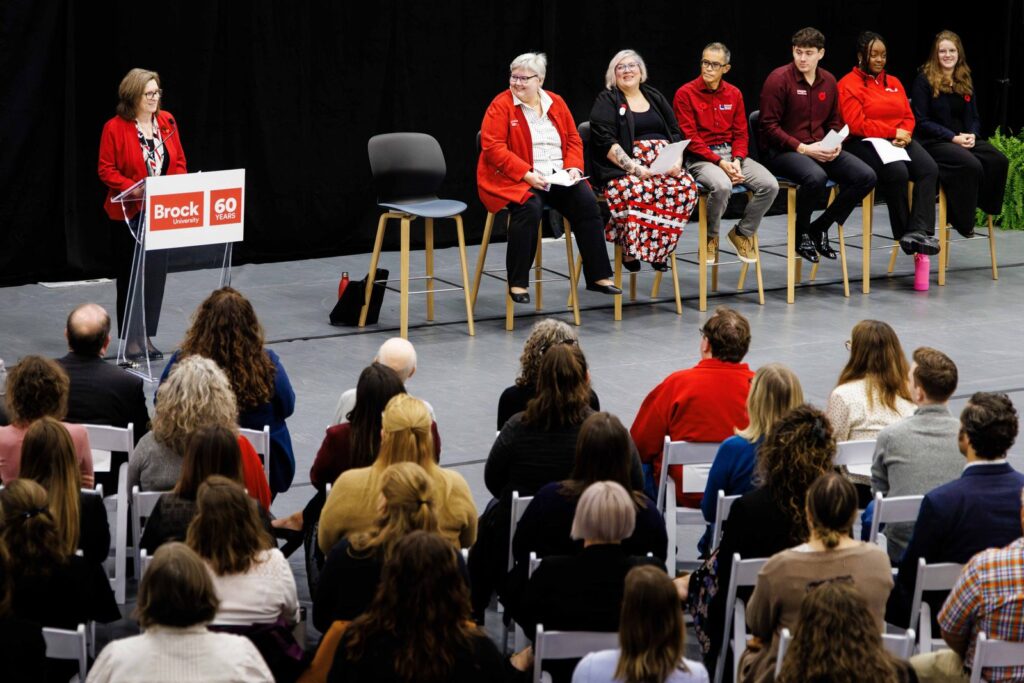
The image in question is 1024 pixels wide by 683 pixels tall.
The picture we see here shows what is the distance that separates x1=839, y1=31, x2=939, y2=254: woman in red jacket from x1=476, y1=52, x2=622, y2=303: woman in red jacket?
2016mm

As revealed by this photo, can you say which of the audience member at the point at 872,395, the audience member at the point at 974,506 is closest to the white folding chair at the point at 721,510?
the audience member at the point at 974,506

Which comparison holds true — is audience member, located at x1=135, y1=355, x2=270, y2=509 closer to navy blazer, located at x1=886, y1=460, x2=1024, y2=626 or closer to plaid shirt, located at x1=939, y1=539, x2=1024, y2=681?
navy blazer, located at x1=886, y1=460, x2=1024, y2=626

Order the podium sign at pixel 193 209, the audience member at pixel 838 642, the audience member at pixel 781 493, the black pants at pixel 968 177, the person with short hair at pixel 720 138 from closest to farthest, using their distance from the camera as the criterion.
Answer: the audience member at pixel 838 642 → the audience member at pixel 781 493 → the podium sign at pixel 193 209 → the person with short hair at pixel 720 138 → the black pants at pixel 968 177

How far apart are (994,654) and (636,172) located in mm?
A: 5077

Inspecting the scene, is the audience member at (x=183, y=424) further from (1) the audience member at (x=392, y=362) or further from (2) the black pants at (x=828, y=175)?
(2) the black pants at (x=828, y=175)

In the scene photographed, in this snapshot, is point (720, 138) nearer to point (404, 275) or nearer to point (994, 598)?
point (404, 275)

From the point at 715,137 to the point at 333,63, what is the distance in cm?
257

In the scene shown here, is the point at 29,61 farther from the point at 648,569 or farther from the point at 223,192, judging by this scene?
the point at 648,569

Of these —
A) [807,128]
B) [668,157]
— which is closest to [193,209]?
[668,157]

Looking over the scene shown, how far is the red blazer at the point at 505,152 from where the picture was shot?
306 inches

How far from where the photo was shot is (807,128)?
877 centimetres

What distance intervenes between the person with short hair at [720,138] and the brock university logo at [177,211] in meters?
3.03

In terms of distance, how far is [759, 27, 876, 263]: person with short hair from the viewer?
8.69 m

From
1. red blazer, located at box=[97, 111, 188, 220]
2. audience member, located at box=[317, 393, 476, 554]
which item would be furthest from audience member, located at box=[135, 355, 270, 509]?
red blazer, located at box=[97, 111, 188, 220]
